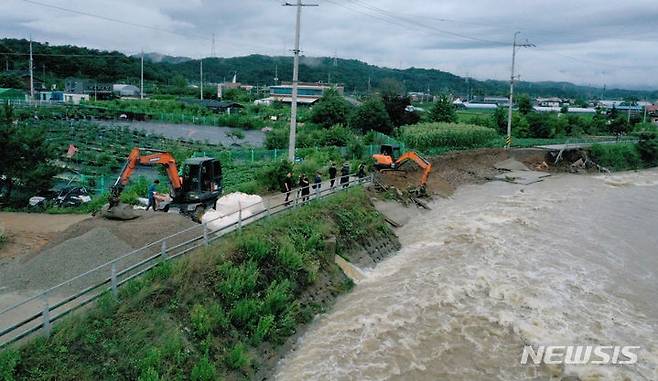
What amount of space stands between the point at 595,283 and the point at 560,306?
3.55 m

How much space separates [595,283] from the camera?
19.4 meters

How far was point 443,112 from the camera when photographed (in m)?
64.8

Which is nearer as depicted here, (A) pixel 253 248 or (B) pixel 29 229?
(A) pixel 253 248

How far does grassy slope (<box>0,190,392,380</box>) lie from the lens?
33.5ft

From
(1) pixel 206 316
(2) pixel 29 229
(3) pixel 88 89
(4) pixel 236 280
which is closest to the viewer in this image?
(1) pixel 206 316

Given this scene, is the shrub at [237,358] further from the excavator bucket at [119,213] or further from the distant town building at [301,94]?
the distant town building at [301,94]

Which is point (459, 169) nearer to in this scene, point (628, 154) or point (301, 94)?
point (628, 154)

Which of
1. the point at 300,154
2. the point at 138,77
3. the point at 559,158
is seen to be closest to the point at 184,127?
the point at 300,154

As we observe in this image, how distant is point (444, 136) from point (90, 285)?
40.7 meters

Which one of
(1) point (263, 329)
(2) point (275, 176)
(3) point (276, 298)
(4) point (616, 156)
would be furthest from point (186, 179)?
(4) point (616, 156)

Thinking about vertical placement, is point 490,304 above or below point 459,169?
below

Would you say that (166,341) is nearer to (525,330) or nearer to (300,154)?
(525,330)

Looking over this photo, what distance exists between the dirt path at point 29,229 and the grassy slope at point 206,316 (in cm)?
623

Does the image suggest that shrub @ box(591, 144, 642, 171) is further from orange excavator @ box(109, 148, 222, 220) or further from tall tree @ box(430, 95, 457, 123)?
orange excavator @ box(109, 148, 222, 220)
